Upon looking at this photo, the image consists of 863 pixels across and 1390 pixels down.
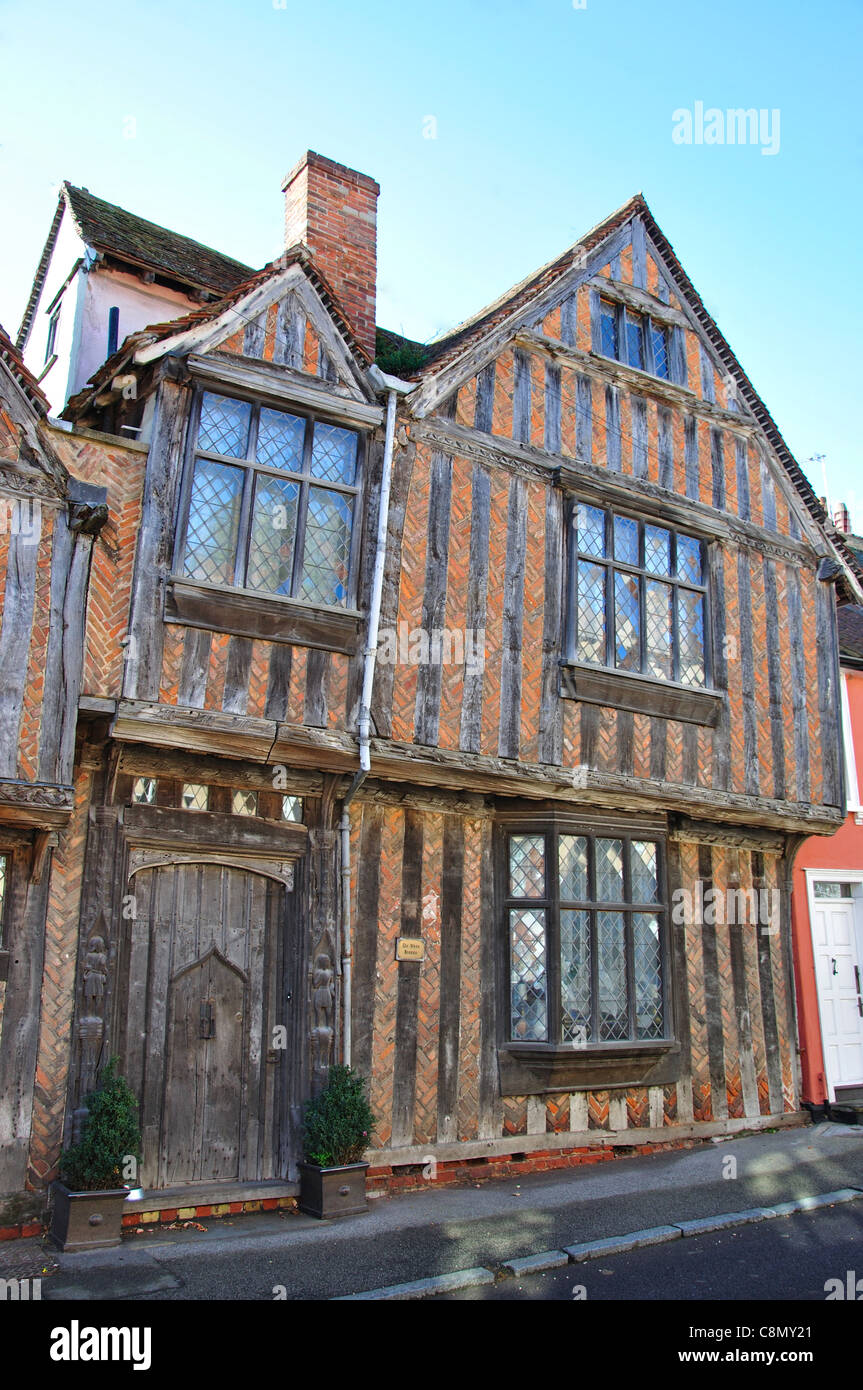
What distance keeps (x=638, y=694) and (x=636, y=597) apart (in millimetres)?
974

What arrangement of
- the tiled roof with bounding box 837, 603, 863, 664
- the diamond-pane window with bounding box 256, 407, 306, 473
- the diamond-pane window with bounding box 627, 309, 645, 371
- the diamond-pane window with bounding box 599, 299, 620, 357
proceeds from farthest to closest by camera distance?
the tiled roof with bounding box 837, 603, 863, 664 → the diamond-pane window with bounding box 627, 309, 645, 371 → the diamond-pane window with bounding box 599, 299, 620, 357 → the diamond-pane window with bounding box 256, 407, 306, 473

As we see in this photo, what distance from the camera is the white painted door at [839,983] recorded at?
11602mm

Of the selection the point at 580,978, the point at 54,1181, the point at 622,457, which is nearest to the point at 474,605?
the point at 622,457

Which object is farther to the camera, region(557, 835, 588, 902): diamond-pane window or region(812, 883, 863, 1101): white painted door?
region(812, 883, 863, 1101): white painted door

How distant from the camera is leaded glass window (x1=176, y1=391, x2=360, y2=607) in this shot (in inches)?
320

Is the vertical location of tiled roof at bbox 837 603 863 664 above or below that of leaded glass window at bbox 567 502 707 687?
above

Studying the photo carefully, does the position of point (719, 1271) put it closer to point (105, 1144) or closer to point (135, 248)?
point (105, 1144)

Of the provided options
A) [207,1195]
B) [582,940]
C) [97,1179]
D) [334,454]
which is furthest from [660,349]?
[97,1179]

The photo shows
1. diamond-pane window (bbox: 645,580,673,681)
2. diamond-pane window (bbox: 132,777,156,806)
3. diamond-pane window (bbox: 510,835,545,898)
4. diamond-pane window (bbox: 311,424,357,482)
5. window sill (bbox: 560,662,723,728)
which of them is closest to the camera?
diamond-pane window (bbox: 132,777,156,806)

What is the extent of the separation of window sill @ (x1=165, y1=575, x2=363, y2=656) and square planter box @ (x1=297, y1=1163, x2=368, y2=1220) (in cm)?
373

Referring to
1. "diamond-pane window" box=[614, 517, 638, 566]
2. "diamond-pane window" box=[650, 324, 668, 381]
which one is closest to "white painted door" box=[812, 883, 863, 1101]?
"diamond-pane window" box=[614, 517, 638, 566]

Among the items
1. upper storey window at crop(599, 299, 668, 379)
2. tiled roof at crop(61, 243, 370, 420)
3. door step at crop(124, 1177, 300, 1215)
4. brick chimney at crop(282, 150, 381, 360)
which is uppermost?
brick chimney at crop(282, 150, 381, 360)

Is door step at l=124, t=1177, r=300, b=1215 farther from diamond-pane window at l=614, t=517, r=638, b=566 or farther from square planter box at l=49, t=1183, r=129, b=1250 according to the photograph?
diamond-pane window at l=614, t=517, r=638, b=566
